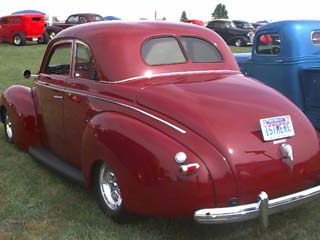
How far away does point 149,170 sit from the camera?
340 cm

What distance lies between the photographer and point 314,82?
6352 mm

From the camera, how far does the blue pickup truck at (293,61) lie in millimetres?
6430

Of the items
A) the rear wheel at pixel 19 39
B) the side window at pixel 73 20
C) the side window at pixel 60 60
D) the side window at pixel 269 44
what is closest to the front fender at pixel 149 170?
the side window at pixel 60 60

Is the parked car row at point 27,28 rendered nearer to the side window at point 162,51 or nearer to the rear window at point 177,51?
the rear window at point 177,51

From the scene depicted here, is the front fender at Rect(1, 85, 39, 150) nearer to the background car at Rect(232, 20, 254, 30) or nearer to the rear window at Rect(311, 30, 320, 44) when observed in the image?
the rear window at Rect(311, 30, 320, 44)

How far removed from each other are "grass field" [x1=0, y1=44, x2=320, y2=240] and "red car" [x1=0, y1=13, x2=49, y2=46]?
21.4 meters

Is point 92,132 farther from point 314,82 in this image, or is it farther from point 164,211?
point 314,82

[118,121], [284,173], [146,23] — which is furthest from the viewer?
[146,23]

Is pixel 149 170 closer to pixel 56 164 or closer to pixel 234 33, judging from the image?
pixel 56 164

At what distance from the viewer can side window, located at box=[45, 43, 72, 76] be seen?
16.4 ft

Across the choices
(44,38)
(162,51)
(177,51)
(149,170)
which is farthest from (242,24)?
(149,170)

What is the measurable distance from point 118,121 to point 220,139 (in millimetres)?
834

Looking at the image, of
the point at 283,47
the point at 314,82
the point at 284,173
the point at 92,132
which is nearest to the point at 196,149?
the point at 284,173

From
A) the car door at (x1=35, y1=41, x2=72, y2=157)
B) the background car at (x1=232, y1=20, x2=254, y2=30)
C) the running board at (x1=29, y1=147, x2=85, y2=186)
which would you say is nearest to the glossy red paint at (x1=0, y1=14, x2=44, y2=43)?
→ the background car at (x1=232, y1=20, x2=254, y2=30)
